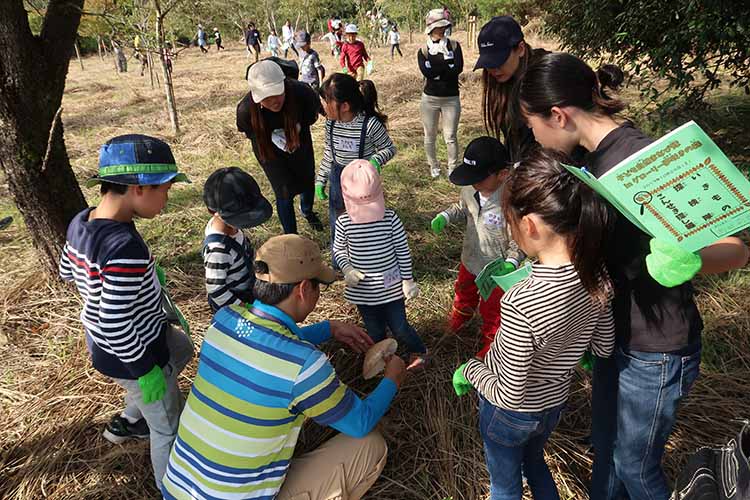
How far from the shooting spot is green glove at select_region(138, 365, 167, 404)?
6.49 feet

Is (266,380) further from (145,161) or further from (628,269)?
(628,269)

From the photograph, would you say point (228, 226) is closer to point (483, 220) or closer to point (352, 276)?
point (352, 276)

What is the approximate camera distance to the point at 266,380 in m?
1.55

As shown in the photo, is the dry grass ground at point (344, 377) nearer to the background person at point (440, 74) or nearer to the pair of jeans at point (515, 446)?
the pair of jeans at point (515, 446)

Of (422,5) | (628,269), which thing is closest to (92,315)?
(628,269)

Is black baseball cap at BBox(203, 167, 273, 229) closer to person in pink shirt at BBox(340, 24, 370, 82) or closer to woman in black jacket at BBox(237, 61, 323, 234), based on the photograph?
woman in black jacket at BBox(237, 61, 323, 234)

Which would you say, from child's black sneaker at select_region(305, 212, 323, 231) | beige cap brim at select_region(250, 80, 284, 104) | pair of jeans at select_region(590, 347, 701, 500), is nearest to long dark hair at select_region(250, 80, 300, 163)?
beige cap brim at select_region(250, 80, 284, 104)

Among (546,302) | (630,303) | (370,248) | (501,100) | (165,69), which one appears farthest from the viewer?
(165,69)

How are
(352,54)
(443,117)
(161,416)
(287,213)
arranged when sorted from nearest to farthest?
1. (161,416)
2. (287,213)
3. (443,117)
4. (352,54)

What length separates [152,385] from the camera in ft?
6.53

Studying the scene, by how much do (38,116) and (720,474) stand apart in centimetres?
390

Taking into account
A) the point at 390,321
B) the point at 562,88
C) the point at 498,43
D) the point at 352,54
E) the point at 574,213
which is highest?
the point at 498,43

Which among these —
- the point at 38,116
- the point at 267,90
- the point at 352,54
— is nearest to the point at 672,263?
the point at 267,90

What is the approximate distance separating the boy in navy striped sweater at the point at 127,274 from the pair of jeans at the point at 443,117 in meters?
3.70
